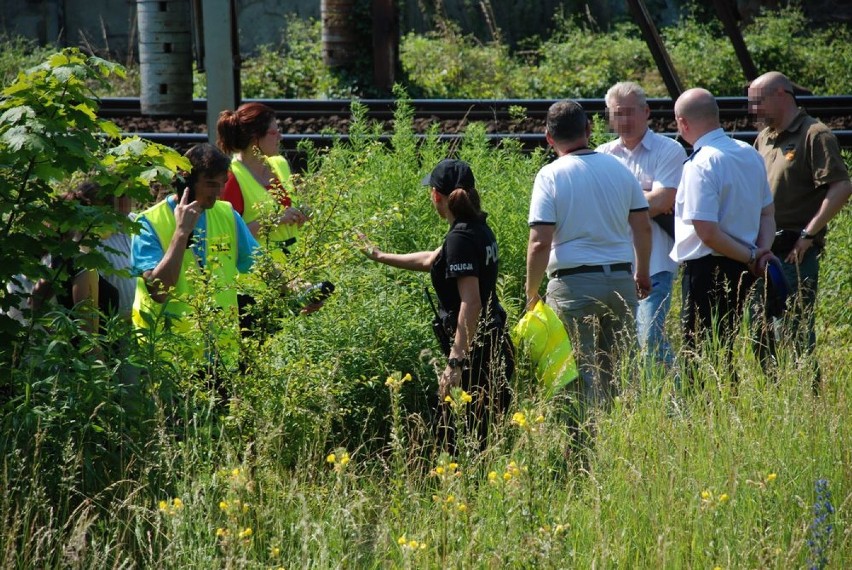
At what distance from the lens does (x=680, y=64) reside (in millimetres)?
19750

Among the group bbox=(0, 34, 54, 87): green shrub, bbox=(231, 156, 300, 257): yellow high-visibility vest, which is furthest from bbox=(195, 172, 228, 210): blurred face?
bbox=(0, 34, 54, 87): green shrub

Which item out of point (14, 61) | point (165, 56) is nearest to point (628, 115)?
point (165, 56)

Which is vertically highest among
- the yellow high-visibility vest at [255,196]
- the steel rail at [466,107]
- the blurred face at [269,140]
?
the steel rail at [466,107]

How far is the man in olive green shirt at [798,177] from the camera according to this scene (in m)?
6.53

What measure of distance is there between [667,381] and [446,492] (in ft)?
5.43

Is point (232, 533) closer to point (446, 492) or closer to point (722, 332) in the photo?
point (446, 492)

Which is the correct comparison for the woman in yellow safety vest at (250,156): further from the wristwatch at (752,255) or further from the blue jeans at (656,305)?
the wristwatch at (752,255)

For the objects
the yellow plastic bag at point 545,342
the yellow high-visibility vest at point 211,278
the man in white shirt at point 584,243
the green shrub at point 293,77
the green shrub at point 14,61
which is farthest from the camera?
the green shrub at point 293,77

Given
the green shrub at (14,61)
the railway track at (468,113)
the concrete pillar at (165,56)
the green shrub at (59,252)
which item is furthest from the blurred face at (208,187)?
the green shrub at (14,61)

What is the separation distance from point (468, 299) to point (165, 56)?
456 cm

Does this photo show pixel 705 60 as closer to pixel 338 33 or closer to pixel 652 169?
pixel 338 33

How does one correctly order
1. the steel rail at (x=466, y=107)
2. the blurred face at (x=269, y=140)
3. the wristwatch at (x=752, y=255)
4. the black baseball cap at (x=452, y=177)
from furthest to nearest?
the steel rail at (x=466, y=107), the blurred face at (x=269, y=140), the wristwatch at (x=752, y=255), the black baseball cap at (x=452, y=177)

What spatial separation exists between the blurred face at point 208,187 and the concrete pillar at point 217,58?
2.50 meters

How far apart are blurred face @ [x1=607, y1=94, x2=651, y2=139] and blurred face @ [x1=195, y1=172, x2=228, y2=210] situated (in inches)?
97.5
